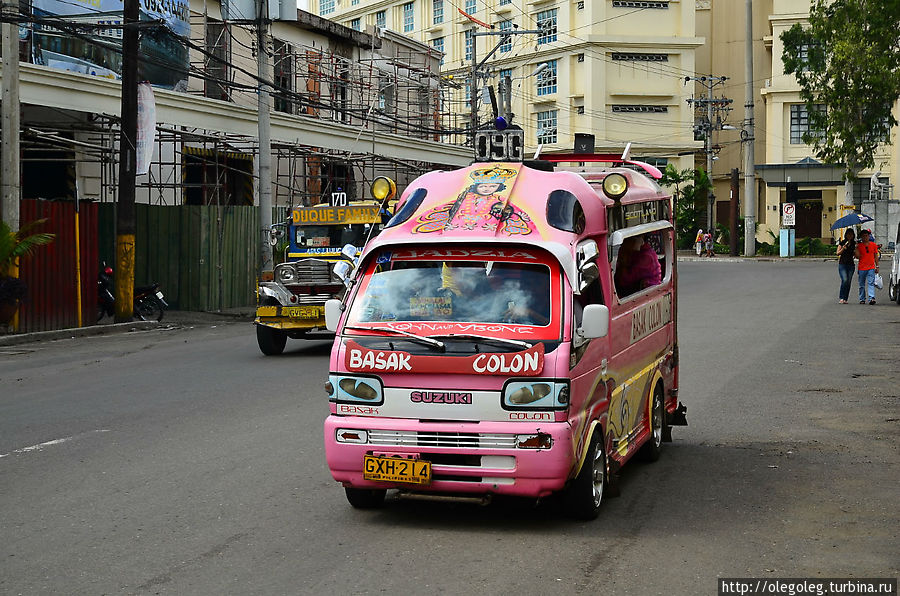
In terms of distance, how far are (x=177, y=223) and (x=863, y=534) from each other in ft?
77.7

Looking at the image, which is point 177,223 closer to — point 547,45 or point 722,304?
point 722,304

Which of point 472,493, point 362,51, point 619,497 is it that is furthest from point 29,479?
point 362,51

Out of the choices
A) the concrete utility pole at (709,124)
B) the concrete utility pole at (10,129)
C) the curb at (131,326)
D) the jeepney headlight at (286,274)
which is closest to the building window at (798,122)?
the concrete utility pole at (709,124)

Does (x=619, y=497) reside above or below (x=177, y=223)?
below

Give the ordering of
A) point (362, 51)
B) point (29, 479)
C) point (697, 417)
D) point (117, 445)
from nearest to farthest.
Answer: point (29, 479), point (117, 445), point (697, 417), point (362, 51)

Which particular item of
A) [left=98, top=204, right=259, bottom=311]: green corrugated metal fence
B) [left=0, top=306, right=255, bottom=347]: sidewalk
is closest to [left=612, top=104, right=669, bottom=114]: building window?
[left=0, top=306, right=255, bottom=347]: sidewalk

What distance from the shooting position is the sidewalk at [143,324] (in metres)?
21.8

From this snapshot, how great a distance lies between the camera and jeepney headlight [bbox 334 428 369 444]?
7.53 meters

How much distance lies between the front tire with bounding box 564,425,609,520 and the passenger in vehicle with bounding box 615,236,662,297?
1.37 meters

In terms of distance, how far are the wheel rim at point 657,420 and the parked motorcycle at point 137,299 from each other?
17.2 meters

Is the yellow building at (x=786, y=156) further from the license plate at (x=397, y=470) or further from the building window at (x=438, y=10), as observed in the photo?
the license plate at (x=397, y=470)

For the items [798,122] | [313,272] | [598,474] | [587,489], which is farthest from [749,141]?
[587,489]

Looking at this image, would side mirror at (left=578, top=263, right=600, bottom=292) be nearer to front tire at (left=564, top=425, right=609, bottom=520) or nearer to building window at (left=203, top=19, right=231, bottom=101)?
front tire at (left=564, top=425, right=609, bottom=520)

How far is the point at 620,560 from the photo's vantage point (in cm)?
683
